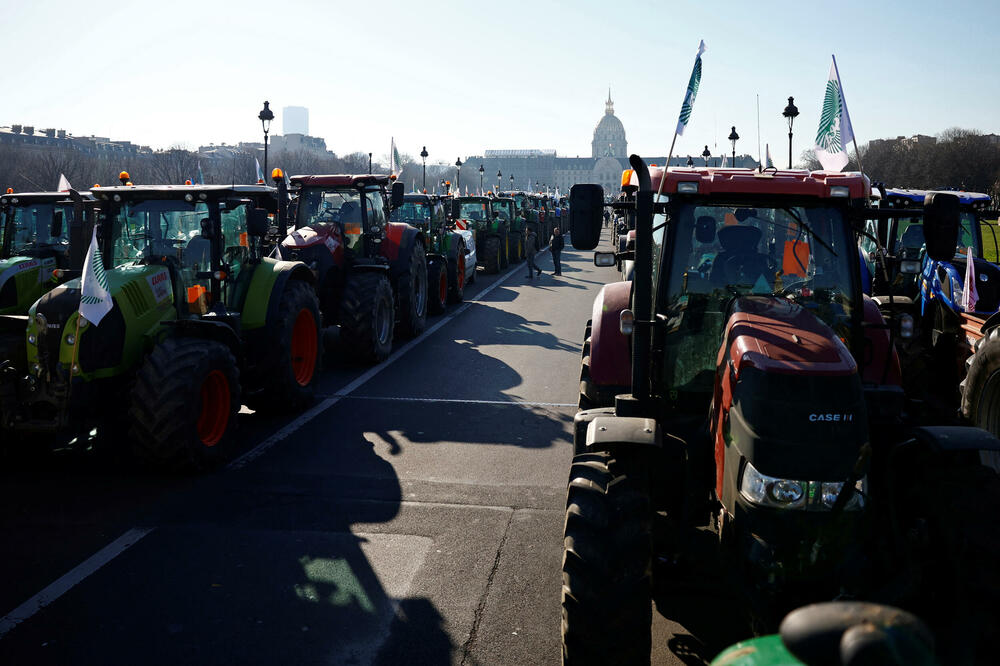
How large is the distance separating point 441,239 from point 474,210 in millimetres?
7753

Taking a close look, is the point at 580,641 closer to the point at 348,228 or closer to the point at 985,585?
the point at 985,585

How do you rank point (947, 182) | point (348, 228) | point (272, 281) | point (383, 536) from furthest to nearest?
1. point (947, 182)
2. point (348, 228)
3. point (272, 281)
4. point (383, 536)

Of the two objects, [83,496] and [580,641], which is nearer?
[580,641]

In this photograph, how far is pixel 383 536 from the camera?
5926mm

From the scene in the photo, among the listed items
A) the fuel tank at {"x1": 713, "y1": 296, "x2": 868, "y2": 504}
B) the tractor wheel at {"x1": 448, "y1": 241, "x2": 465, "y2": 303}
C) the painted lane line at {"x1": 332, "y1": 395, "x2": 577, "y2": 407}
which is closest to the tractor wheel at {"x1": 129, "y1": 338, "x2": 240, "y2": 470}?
the painted lane line at {"x1": 332, "y1": 395, "x2": 577, "y2": 407}

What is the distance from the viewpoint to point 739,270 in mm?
4664

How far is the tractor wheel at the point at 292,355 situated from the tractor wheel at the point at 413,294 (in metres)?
4.10

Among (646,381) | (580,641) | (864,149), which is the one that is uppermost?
(864,149)

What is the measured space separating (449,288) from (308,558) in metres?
13.7

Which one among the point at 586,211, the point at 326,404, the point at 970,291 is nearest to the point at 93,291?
the point at 326,404

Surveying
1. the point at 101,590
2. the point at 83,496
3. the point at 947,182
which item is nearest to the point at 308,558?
the point at 101,590

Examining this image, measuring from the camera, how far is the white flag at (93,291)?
20.7 feet

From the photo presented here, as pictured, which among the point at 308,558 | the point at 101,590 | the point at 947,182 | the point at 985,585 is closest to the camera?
the point at 985,585

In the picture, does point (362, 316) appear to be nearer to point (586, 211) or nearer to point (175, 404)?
point (175, 404)
